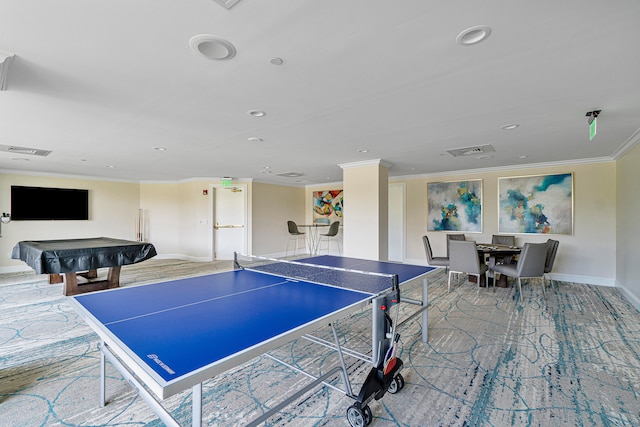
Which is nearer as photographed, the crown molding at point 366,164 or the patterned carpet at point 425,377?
the patterned carpet at point 425,377

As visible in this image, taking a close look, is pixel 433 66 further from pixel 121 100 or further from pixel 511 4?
pixel 121 100

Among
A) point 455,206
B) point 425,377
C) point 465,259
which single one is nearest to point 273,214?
point 455,206

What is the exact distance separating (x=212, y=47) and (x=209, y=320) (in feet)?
5.36

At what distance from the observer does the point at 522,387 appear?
84.5 inches

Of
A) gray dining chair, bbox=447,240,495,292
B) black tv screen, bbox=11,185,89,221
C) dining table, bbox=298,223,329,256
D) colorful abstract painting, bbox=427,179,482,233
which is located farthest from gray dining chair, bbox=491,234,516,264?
black tv screen, bbox=11,185,89,221

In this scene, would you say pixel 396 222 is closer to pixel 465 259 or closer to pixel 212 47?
pixel 465 259

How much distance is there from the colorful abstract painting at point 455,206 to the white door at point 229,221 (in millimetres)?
5016

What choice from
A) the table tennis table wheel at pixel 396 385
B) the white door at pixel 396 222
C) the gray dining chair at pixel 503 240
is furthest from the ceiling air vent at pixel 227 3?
the white door at pixel 396 222

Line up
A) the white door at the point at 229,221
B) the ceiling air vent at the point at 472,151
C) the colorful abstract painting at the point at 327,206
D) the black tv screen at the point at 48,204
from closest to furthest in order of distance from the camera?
the ceiling air vent at the point at 472,151, the black tv screen at the point at 48,204, the white door at the point at 229,221, the colorful abstract painting at the point at 327,206

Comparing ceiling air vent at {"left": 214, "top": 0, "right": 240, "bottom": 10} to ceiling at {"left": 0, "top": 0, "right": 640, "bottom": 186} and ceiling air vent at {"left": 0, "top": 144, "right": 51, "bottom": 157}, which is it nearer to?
ceiling at {"left": 0, "top": 0, "right": 640, "bottom": 186}

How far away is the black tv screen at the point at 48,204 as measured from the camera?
258 inches

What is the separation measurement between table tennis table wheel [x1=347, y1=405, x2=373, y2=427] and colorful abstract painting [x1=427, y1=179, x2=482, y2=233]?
573 centimetres

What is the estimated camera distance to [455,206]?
6719mm

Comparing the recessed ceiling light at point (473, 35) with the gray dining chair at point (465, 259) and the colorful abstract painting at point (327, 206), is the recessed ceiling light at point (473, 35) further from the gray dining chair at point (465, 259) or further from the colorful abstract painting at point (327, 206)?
the colorful abstract painting at point (327, 206)
